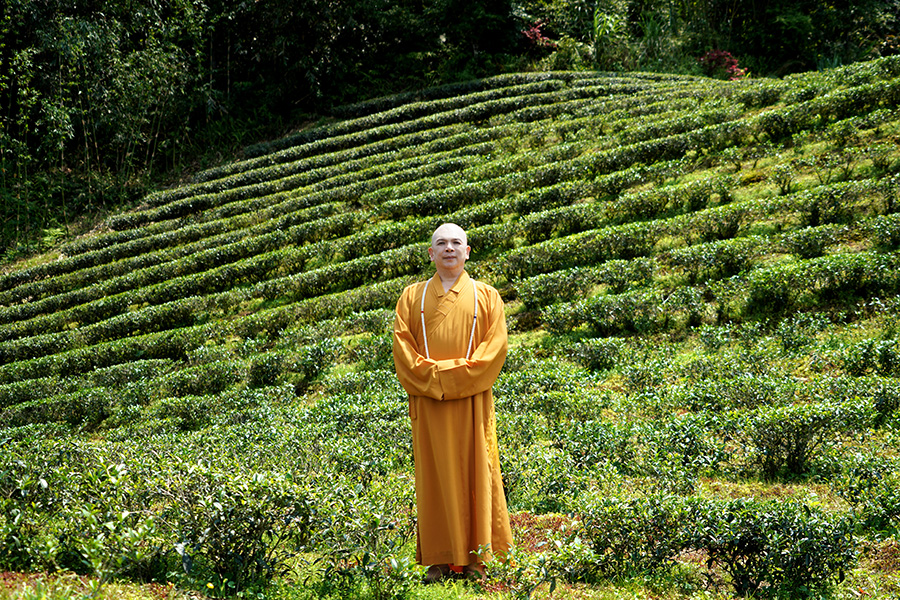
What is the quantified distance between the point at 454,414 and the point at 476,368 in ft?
1.15

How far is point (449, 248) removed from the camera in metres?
4.08

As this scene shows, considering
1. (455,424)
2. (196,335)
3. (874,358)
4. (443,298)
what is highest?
(443,298)

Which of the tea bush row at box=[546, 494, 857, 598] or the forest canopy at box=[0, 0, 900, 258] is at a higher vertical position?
the forest canopy at box=[0, 0, 900, 258]

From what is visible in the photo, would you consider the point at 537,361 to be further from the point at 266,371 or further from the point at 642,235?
the point at 266,371

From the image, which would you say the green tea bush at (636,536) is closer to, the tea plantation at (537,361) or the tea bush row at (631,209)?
the tea plantation at (537,361)

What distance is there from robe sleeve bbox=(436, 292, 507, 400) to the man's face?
1.60ft

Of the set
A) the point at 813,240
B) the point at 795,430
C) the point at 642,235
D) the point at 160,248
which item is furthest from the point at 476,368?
the point at 160,248

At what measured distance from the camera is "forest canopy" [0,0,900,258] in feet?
72.5

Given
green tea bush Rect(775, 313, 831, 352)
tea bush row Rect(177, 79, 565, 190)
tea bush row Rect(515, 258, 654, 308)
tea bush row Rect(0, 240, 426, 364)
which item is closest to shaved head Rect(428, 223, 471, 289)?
green tea bush Rect(775, 313, 831, 352)

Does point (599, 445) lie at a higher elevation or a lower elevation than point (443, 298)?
lower

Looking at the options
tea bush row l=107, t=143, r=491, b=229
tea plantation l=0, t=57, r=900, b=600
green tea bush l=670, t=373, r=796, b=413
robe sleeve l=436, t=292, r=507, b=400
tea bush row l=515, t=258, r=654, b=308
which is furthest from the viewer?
tea bush row l=107, t=143, r=491, b=229

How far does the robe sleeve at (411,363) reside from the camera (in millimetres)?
3893

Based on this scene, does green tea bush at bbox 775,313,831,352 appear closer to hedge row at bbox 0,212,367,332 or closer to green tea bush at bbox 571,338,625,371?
green tea bush at bbox 571,338,625,371

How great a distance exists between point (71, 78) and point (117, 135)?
234 centimetres
